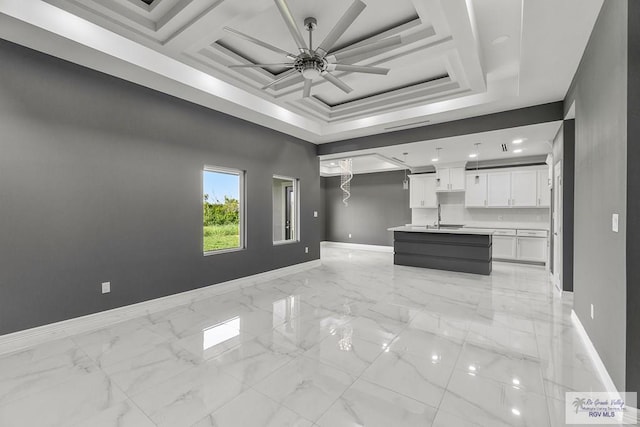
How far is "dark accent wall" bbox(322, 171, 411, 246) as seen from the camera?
9.07 metres

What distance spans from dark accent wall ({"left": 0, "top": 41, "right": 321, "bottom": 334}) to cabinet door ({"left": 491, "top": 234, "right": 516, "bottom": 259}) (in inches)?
246

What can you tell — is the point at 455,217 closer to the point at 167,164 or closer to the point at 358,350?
the point at 358,350

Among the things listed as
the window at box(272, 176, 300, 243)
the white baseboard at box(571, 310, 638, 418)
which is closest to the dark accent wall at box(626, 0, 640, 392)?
the white baseboard at box(571, 310, 638, 418)

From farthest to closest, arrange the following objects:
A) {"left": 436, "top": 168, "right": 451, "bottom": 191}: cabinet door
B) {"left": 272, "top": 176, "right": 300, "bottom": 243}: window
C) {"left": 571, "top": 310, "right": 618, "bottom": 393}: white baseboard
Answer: {"left": 436, "top": 168, "right": 451, "bottom": 191}: cabinet door < {"left": 272, "top": 176, "right": 300, "bottom": 243}: window < {"left": 571, "top": 310, "right": 618, "bottom": 393}: white baseboard

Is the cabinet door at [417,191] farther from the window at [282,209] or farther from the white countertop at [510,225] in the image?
the window at [282,209]

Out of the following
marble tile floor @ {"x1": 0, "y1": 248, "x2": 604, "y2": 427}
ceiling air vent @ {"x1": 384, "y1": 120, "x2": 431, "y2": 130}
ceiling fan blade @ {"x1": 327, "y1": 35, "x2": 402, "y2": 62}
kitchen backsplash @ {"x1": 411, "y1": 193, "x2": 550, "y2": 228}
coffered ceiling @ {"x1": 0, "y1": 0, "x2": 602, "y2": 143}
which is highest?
coffered ceiling @ {"x1": 0, "y1": 0, "x2": 602, "y2": 143}

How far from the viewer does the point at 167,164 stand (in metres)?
3.82

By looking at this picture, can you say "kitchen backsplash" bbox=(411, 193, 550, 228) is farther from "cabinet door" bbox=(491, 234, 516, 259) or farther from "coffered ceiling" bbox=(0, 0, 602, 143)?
"coffered ceiling" bbox=(0, 0, 602, 143)

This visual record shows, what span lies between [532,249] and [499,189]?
160 cm

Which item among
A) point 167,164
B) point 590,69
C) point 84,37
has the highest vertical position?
point 84,37

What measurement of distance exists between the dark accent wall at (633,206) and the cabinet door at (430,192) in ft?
21.1

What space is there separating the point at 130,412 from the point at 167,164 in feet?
9.68

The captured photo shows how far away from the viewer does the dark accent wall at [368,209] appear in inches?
357

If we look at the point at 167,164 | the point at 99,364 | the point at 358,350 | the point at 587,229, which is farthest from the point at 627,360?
the point at 167,164
